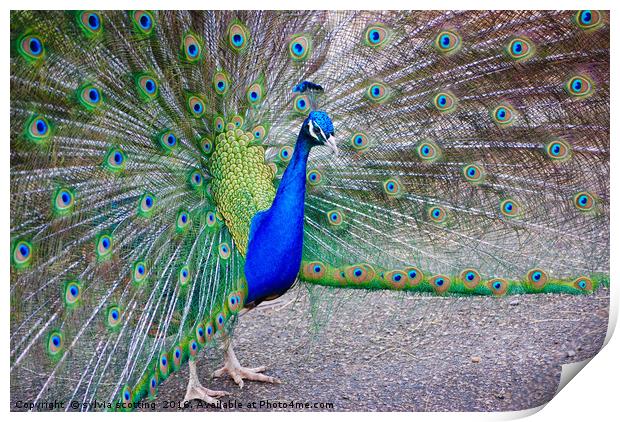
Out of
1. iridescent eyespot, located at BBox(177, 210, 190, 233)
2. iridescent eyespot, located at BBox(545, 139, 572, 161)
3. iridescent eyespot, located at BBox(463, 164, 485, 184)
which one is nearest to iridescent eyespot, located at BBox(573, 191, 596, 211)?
iridescent eyespot, located at BBox(545, 139, 572, 161)

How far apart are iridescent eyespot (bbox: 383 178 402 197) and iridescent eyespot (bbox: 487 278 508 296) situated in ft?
2.00

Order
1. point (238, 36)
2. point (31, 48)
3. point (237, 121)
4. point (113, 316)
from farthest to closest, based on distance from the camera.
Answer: point (237, 121) → point (238, 36) → point (113, 316) → point (31, 48)

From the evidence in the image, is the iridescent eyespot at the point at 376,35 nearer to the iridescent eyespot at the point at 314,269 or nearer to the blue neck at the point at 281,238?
the blue neck at the point at 281,238

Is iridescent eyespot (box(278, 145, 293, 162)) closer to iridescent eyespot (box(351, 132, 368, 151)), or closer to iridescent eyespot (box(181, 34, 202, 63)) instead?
iridescent eyespot (box(351, 132, 368, 151))

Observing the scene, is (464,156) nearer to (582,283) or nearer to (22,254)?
(582,283)

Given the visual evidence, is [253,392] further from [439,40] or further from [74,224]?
[439,40]

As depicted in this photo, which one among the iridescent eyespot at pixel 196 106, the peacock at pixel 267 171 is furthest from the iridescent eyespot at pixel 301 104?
the iridescent eyespot at pixel 196 106

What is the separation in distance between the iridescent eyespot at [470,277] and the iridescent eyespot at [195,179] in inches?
51.0

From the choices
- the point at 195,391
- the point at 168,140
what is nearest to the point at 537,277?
the point at 195,391

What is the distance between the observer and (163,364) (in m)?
2.49

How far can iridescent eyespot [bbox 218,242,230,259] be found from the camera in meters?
2.65

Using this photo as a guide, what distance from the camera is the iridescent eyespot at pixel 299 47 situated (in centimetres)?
259

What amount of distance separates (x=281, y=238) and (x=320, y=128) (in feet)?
1.71

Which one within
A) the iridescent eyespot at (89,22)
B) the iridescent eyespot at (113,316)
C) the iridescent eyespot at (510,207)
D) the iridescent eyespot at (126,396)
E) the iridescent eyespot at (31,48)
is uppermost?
the iridescent eyespot at (89,22)
